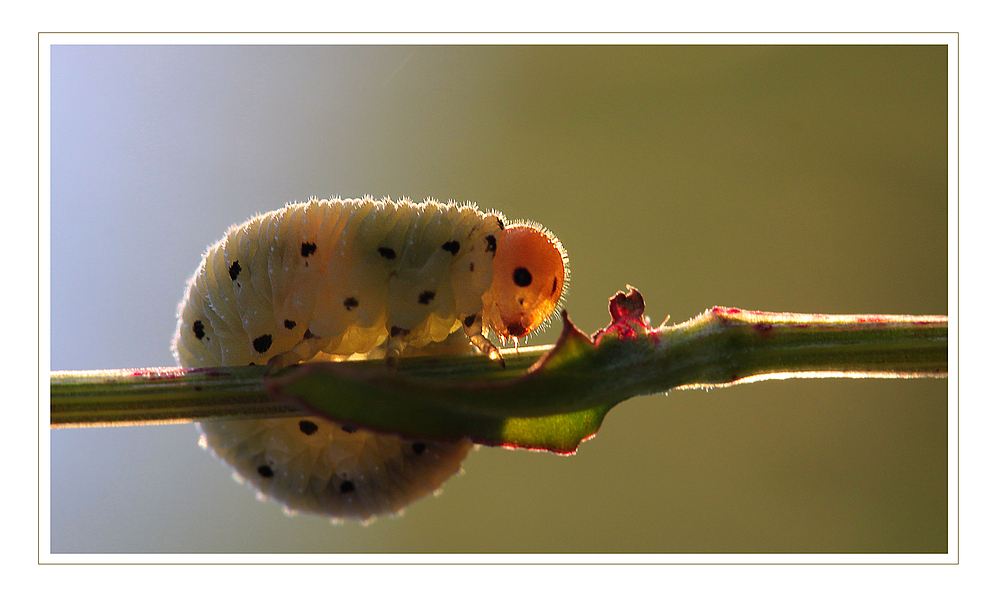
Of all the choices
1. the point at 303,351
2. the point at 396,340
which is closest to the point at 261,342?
the point at 303,351

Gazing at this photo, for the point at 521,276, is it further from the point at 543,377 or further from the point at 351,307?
the point at 543,377

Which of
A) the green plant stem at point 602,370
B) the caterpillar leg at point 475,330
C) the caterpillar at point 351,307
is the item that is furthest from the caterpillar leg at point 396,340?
the green plant stem at point 602,370

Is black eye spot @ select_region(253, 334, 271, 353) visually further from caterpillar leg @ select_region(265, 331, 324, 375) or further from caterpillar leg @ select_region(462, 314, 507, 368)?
caterpillar leg @ select_region(462, 314, 507, 368)

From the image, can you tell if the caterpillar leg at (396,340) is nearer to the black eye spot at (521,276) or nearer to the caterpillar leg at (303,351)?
the caterpillar leg at (303,351)

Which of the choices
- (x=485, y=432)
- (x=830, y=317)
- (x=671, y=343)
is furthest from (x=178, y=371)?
(x=830, y=317)

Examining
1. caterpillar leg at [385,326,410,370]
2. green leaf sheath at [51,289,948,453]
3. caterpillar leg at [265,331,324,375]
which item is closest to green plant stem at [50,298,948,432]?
green leaf sheath at [51,289,948,453]

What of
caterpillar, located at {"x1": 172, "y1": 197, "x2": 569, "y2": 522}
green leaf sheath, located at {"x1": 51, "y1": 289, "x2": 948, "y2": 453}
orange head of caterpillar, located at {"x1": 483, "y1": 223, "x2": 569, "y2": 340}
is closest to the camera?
green leaf sheath, located at {"x1": 51, "y1": 289, "x2": 948, "y2": 453}
